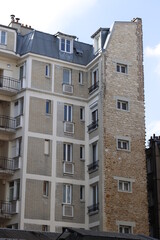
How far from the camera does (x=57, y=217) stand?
137 ft

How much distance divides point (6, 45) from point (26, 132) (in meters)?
8.17

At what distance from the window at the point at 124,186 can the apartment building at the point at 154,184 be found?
9636 millimetres

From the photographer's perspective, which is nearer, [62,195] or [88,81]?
[62,195]

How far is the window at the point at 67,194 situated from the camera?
42.8 meters

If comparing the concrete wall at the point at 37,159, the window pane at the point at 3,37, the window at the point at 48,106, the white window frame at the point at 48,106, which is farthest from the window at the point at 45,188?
the window pane at the point at 3,37

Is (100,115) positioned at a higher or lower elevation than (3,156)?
higher

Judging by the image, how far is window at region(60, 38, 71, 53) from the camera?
156 ft

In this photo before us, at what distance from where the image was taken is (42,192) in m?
41.7

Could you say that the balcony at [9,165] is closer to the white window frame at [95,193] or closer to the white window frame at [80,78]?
the white window frame at [95,193]

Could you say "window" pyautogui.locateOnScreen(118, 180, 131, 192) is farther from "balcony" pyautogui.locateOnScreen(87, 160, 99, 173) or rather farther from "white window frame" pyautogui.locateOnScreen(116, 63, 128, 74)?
"white window frame" pyautogui.locateOnScreen(116, 63, 128, 74)

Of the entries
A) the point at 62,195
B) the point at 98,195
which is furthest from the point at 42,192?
the point at 98,195

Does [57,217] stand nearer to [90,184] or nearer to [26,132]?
[90,184]

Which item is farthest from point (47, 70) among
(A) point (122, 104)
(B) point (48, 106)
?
(A) point (122, 104)

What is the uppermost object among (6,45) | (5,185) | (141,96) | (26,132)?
(6,45)
